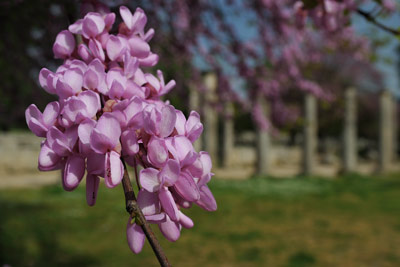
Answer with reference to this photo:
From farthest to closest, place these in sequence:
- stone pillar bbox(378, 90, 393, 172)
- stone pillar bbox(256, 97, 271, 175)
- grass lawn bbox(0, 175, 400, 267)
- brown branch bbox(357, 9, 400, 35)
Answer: stone pillar bbox(378, 90, 393, 172) < stone pillar bbox(256, 97, 271, 175) < grass lawn bbox(0, 175, 400, 267) < brown branch bbox(357, 9, 400, 35)

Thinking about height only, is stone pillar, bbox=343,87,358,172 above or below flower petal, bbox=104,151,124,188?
below

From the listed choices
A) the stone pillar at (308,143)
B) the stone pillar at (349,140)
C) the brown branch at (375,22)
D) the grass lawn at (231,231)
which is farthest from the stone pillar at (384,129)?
the brown branch at (375,22)

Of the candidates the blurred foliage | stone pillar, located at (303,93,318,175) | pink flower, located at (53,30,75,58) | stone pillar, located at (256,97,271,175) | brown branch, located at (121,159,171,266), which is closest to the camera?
brown branch, located at (121,159,171,266)

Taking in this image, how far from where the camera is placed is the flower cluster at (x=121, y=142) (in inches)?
40.5

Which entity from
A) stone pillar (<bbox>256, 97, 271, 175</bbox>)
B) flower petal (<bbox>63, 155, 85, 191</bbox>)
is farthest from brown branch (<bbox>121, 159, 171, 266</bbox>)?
stone pillar (<bbox>256, 97, 271, 175</bbox>)

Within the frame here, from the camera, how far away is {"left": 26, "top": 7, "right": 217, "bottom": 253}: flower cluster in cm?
103

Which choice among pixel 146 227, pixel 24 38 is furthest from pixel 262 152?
pixel 146 227

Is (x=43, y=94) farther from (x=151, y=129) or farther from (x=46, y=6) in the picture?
(x=151, y=129)

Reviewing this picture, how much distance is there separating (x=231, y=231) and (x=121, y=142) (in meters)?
6.72

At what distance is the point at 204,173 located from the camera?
109 cm

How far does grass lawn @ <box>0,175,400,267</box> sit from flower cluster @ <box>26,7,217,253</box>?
499 centimetres

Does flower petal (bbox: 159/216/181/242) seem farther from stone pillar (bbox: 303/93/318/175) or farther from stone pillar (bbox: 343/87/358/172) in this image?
stone pillar (bbox: 343/87/358/172)

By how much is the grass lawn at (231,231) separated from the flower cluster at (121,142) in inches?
196

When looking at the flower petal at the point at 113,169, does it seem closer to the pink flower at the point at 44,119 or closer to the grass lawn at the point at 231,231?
the pink flower at the point at 44,119
